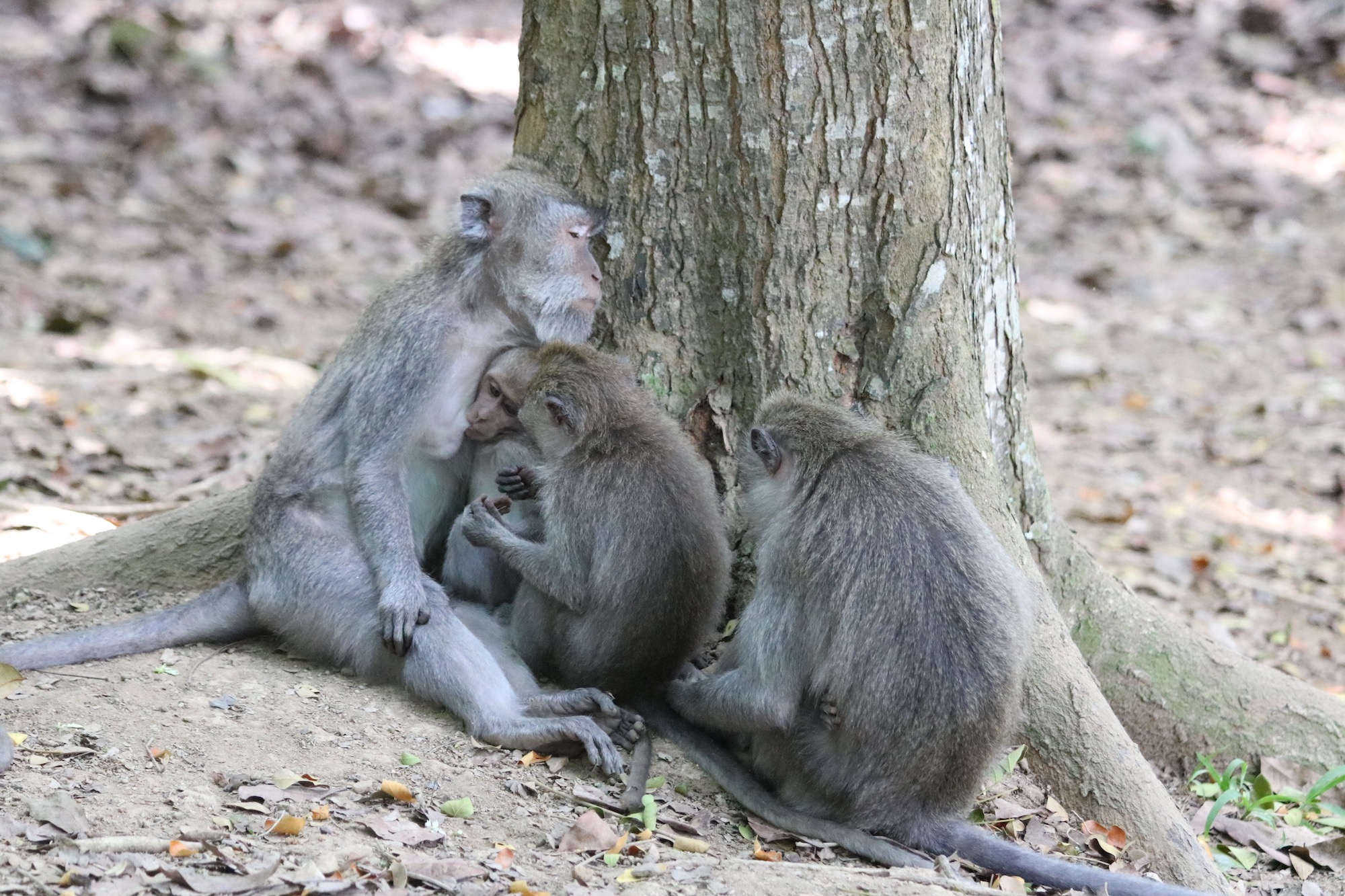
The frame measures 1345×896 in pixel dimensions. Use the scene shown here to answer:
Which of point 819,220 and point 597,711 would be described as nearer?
point 597,711

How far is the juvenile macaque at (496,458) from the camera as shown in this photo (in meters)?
4.98

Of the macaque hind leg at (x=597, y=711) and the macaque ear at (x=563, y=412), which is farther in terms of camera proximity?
the macaque ear at (x=563, y=412)

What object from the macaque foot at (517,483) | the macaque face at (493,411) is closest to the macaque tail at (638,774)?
the macaque foot at (517,483)

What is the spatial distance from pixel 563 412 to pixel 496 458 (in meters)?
0.50

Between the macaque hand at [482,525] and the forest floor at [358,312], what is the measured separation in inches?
23.0

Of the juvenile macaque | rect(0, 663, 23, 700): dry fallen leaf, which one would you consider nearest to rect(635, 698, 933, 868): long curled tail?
the juvenile macaque

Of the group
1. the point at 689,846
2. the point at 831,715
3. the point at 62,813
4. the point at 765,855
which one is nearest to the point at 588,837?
the point at 689,846

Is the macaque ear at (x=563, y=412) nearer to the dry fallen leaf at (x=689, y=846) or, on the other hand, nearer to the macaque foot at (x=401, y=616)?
the macaque foot at (x=401, y=616)

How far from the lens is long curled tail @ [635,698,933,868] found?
4.18 m

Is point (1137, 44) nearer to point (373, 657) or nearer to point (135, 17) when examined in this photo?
point (135, 17)

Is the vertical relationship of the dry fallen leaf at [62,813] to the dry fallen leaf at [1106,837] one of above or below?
below

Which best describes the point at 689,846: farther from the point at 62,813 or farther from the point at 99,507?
the point at 99,507

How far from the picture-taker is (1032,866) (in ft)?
13.5

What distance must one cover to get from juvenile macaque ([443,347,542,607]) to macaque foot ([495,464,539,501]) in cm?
6
